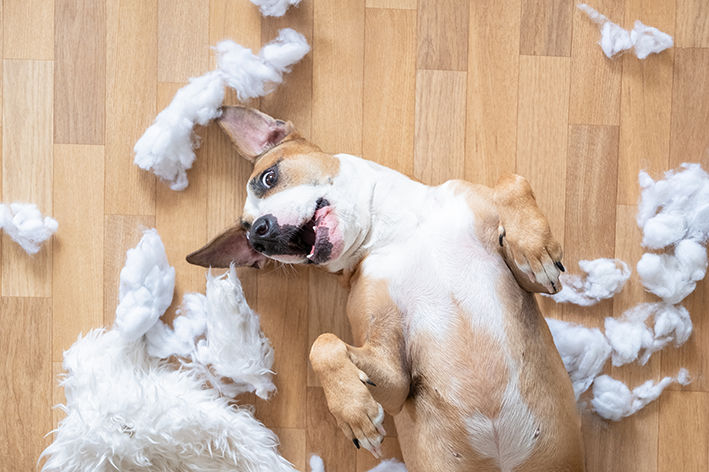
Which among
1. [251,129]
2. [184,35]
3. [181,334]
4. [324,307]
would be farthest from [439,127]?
[181,334]

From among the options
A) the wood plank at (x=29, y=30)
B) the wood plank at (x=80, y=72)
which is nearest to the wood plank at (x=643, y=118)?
the wood plank at (x=80, y=72)

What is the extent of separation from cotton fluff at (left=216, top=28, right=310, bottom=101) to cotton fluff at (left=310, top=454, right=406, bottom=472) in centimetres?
137

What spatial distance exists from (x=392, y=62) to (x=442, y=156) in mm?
393

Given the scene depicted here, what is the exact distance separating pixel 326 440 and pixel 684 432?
1.33 m

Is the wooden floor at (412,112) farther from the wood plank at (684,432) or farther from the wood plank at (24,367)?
the wood plank at (24,367)

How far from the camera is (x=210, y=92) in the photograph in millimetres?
2051

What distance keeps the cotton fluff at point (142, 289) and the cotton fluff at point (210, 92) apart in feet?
1.00

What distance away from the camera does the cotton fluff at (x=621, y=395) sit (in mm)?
2102

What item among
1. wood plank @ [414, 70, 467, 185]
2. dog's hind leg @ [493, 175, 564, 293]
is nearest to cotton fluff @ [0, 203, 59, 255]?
wood plank @ [414, 70, 467, 185]

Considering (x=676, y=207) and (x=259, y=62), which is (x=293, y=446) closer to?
(x=259, y=62)

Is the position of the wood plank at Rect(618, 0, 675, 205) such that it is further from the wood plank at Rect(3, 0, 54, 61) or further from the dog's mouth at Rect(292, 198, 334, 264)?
the wood plank at Rect(3, 0, 54, 61)

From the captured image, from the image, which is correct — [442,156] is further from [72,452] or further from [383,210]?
[72,452]

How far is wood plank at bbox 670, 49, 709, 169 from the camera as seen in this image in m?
2.13

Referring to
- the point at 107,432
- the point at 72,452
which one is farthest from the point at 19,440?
the point at 107,432
